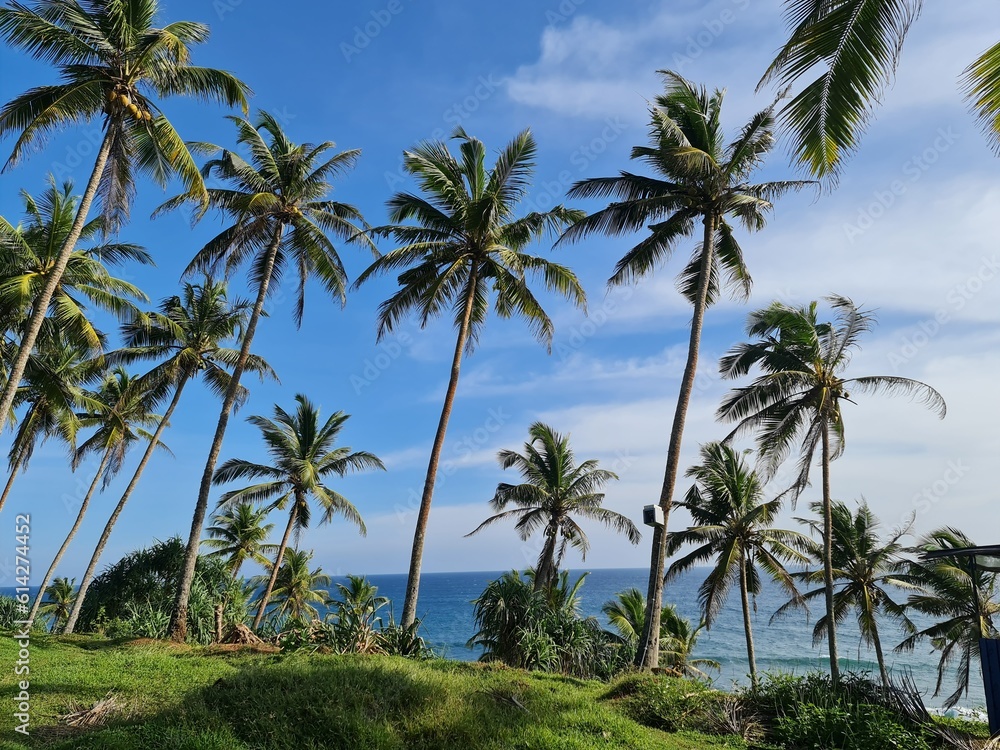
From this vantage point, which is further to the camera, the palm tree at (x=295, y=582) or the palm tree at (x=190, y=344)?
the palm tree at (x=295, y=582)

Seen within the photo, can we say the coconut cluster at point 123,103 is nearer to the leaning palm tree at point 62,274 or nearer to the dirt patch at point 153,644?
the leaning palm tree at point 62,274

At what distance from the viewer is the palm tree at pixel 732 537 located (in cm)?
2009

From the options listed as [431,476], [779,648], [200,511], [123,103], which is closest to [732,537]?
[431,476]

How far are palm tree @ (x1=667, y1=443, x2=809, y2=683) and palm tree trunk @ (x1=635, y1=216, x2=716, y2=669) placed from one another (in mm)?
8462

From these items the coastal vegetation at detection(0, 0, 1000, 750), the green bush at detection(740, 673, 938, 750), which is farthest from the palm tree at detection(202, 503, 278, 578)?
the green bush at detection(740, 673, 938, 750)

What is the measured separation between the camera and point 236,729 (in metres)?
6.34

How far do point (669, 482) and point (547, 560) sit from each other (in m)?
9.91

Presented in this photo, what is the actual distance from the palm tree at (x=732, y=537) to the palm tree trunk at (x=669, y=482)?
8.46 meters

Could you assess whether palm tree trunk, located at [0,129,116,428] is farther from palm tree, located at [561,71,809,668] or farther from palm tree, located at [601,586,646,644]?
palm tree, located at [601,586,646,644]

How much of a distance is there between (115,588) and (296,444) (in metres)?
7.37

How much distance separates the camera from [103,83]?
12.1 metres

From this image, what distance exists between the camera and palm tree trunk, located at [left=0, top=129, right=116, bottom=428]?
10945 mm

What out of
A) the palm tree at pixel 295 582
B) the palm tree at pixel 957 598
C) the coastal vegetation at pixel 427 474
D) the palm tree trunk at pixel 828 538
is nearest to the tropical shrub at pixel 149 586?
the coastal vegetation at pixel 427 474

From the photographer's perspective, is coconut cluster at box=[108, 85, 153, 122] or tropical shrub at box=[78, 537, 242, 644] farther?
tropical shrub at box=[78, 537, 242, 644]
